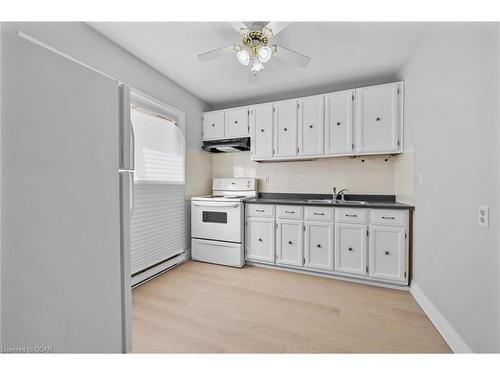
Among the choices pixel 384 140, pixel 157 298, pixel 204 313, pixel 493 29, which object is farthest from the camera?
pixel 384 140

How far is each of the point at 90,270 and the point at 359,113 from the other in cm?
290

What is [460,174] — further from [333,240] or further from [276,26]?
[276,26]

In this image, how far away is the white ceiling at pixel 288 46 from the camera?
1.88m

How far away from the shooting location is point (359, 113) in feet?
8.63

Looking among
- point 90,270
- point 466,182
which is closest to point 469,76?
point 466,182

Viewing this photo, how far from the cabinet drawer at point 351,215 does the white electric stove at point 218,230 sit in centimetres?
121

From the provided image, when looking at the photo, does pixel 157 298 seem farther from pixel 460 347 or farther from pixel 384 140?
pixel 384 140

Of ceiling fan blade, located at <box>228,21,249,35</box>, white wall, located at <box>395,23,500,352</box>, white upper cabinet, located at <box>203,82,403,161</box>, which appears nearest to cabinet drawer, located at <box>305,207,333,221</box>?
white upper cabinet, located at <box>203,82,403,161</box>

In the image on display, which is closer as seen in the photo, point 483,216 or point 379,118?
point 483,216

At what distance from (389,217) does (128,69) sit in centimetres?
311

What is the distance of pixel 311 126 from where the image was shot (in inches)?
113

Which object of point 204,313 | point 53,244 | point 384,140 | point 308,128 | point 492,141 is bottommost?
A: point 204,313

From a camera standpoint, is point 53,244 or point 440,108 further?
point 440,108

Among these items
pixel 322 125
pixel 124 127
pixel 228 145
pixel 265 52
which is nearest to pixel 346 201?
pixel 322 125
